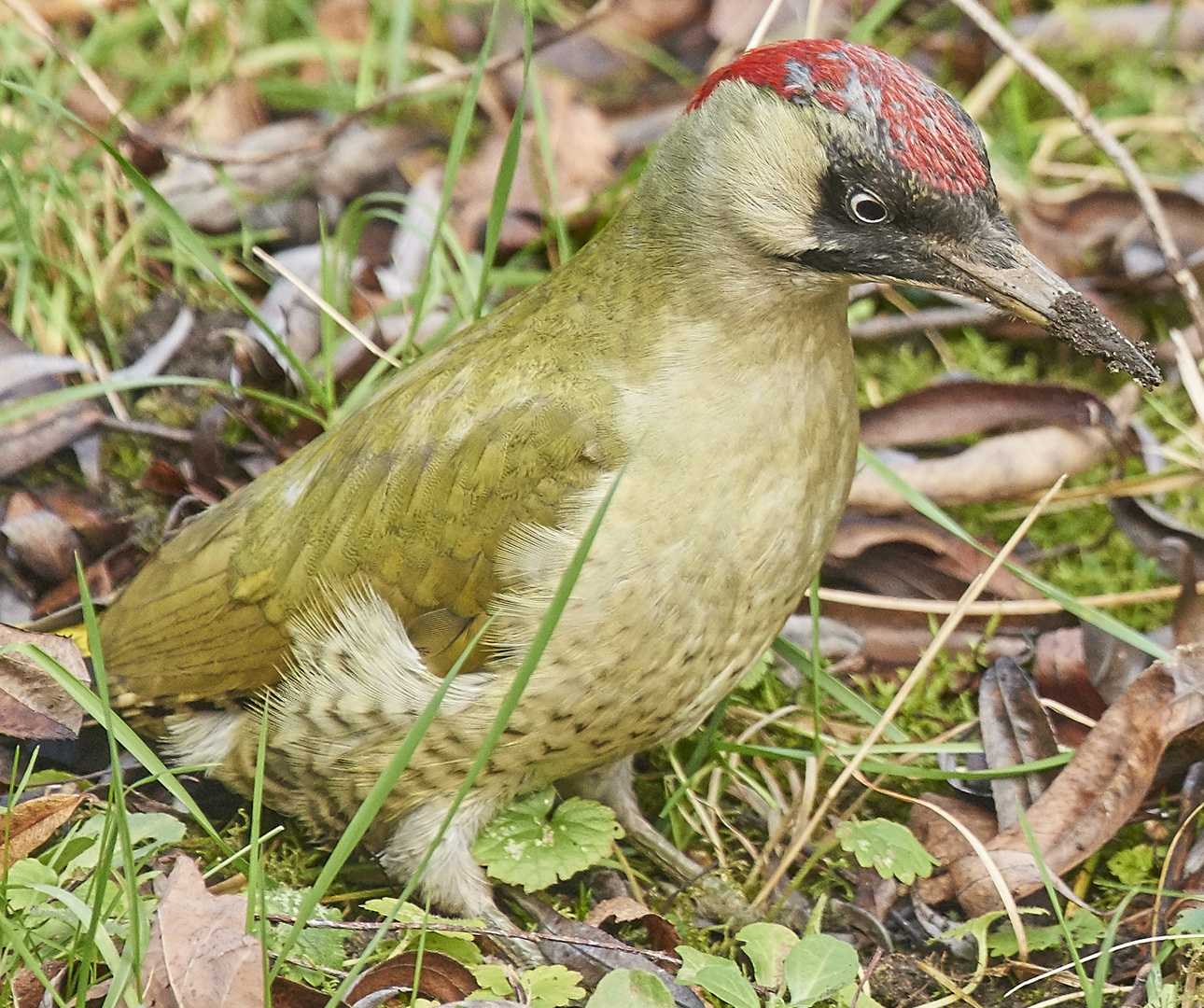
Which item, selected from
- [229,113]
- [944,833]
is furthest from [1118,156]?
[229,113]

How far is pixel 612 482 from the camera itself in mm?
2939

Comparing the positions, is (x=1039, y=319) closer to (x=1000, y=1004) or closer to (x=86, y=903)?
(x=1000, y=1004)

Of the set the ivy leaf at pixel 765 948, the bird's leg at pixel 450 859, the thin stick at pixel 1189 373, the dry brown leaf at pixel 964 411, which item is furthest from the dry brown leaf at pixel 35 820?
the thin stick at pixel 1189 373

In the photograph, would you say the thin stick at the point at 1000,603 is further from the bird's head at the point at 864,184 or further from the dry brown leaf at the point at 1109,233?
the dry brown leaf at the point at 1109,233

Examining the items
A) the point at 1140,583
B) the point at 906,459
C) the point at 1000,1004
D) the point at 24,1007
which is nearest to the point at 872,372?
the point at 906,459

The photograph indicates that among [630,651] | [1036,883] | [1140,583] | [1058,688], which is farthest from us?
[1140,583]

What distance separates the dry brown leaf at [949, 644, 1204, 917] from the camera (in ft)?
10.6

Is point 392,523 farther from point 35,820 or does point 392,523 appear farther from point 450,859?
point 35,820

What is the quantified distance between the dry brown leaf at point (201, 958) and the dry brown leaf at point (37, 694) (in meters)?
0.69

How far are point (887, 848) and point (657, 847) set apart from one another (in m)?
0.53

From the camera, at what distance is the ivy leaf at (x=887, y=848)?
10.4 feet

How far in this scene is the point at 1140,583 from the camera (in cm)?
402

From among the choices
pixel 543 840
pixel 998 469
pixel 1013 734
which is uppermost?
pixel 998 469

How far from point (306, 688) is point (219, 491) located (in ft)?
3.42
